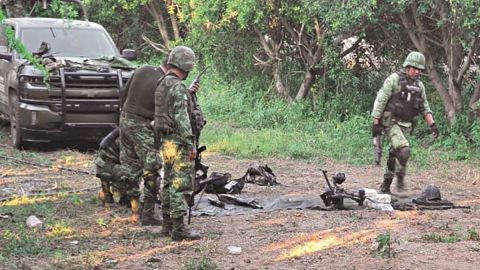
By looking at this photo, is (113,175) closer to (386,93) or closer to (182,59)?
(182,59)

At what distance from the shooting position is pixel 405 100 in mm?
8602

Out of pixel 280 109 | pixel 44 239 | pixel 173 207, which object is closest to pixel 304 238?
pixel 173 207

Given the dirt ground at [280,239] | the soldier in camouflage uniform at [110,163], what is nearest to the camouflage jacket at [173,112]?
the dirt ground at [280,239]

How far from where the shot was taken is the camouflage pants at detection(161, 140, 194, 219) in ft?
21.0

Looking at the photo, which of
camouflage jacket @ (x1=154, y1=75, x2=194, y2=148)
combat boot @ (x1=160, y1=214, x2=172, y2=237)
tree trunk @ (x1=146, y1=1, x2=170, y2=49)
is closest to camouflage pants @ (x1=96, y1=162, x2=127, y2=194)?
combat boot @ (x1=160, y1=214, x2=172, y2=237)

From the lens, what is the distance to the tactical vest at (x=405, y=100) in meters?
8.58

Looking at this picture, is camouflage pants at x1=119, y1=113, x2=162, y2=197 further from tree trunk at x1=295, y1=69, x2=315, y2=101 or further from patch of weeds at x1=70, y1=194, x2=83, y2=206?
tree trunk at x1=295, y1=69, x2=315, y2=101

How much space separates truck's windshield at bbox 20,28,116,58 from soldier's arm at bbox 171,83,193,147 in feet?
18.1

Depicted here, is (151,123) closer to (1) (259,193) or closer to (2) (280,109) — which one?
(1) (259,193)

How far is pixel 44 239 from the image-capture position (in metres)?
6.41

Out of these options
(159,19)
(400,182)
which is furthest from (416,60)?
(159,19)

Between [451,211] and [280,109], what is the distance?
7277mm

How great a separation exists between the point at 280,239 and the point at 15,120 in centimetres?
604

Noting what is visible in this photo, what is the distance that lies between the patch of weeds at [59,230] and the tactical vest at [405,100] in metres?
4.16
